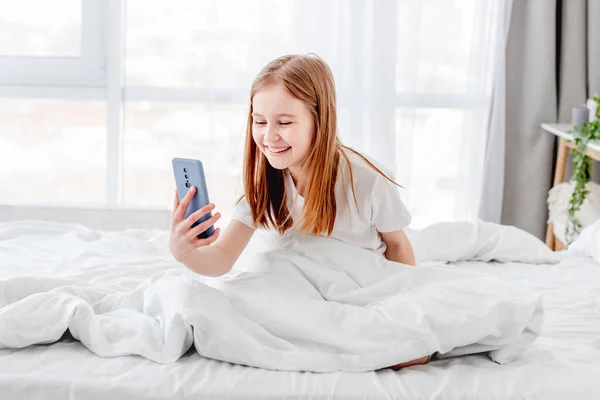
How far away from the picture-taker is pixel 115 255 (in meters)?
2.16

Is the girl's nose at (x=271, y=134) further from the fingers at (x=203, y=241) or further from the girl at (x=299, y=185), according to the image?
the fingers at (x=203, y=241)

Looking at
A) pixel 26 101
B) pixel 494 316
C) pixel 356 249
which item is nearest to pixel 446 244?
pixel 356 249

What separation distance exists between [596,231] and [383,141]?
1.40m

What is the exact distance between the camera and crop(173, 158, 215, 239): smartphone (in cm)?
149

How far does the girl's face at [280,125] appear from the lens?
1.57 meters

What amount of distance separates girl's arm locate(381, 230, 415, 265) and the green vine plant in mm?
1396

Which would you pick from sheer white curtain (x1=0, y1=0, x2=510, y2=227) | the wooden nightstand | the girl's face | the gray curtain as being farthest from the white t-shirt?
the gray curtain

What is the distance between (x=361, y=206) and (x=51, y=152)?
8.21 feet

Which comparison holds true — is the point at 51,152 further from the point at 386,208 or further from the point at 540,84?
the point at 386,208

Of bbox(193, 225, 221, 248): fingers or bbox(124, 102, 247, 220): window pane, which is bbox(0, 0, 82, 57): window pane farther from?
bbox(193, 225, 221, 248): fingers

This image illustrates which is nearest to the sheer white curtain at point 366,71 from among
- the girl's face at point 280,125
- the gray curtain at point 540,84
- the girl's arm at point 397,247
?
the gray curtain at point 540,84

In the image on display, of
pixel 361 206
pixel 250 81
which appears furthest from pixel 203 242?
pixel 250 81

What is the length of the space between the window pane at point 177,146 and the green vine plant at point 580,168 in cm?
133

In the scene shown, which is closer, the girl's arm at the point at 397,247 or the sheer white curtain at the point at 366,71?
the girl's arm at the point at 397,247
